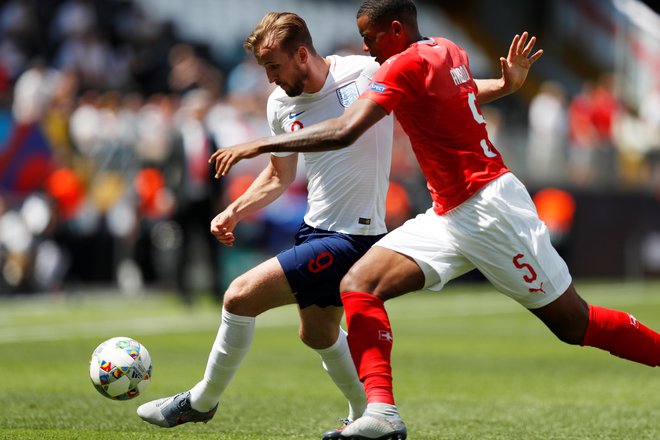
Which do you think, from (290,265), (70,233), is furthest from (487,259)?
(70,233)

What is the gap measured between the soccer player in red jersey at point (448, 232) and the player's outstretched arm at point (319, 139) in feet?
0.91

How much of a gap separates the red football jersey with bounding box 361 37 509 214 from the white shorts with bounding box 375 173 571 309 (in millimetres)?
94

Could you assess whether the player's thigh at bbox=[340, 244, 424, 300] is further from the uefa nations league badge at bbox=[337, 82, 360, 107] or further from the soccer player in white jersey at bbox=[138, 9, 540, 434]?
the uefa nations league badge at bbox=[337, 82, 360, 107]

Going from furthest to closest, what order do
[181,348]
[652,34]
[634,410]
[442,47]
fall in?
1. [652,34]
2. [181,348]
3. [634,410]
4. [442,47]

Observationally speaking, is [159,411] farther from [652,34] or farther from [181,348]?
[652,34]

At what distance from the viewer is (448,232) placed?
6.38 meters

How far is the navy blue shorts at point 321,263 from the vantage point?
6695mm

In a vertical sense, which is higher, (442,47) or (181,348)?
(442,47)

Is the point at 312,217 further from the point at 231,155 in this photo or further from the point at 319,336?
the point at 231,155

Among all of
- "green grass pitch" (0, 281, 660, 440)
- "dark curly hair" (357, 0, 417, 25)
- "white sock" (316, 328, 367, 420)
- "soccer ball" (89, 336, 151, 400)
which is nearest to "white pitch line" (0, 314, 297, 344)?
"green grass pitch" (0, 281, 660, 440)

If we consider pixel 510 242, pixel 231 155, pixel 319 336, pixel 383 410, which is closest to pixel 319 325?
pixel 319 336

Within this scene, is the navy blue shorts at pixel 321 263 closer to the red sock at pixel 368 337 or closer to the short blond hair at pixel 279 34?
the red sock at pixel 368 337

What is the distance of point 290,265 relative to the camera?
6707 millimetres

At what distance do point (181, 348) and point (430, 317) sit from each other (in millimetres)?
4841
